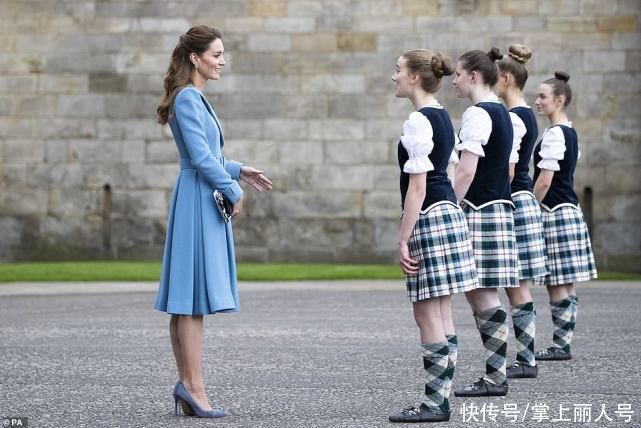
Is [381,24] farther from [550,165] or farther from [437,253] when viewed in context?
[437,253]

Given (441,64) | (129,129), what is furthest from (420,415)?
(129,129)

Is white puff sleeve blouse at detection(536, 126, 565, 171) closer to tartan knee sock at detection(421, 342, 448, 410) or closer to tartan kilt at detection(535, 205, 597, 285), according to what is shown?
tartan kilt at detection(535, 205, 597, 285)

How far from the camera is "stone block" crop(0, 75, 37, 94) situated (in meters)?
17.6

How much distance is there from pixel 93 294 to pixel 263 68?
4.95 meters

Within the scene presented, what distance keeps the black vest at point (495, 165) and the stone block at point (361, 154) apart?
990cm

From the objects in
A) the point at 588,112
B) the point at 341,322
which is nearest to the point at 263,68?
the point at 588,112

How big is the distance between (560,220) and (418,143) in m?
2.83

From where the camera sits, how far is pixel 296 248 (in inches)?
682

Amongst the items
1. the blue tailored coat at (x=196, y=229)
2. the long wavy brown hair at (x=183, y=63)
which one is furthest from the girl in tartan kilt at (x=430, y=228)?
the long wavy brown hair at (x=183, y=63)

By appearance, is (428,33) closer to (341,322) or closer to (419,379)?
(341,322)

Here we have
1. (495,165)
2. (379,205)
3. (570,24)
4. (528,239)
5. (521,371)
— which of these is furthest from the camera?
(379,205)

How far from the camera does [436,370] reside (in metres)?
6.15

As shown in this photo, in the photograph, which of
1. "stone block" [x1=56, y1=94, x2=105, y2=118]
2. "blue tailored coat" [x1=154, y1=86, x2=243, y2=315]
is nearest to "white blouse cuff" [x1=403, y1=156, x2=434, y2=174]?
"blue tailored coat" [x1=154, y1=86, x2=243, y2=315]

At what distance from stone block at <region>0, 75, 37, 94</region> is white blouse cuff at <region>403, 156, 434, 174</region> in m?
12.3
